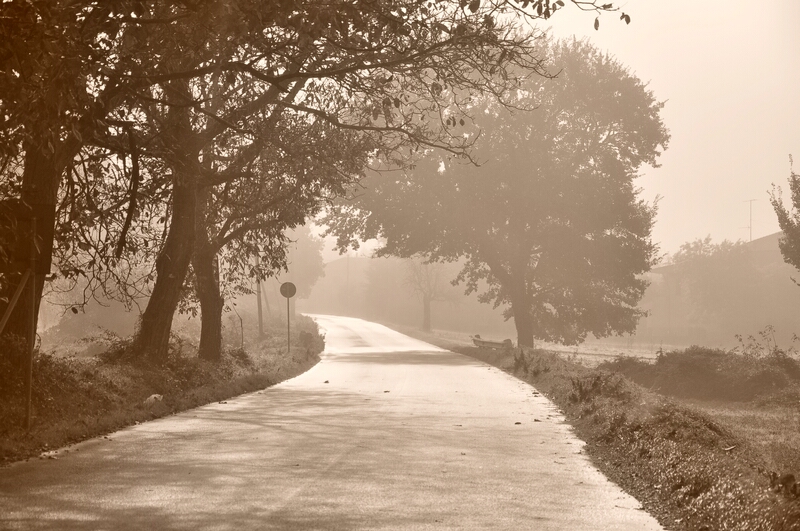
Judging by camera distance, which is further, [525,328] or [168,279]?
[525,328]

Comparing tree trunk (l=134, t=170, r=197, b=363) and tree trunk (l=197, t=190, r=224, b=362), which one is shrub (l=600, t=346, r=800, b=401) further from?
tree trunk (l=134, t=170, r=197, b=363)

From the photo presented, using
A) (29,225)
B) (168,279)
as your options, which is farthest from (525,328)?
(29,225)

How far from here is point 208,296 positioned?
84.7 ft

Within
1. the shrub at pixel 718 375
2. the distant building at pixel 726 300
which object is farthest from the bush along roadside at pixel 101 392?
the distant building at pixel 726 300

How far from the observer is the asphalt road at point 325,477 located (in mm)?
6797

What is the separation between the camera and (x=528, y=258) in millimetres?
45406

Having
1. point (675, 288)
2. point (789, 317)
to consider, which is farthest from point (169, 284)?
point (675, 288)

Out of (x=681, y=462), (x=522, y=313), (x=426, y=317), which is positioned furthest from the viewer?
(x=426, y=317)

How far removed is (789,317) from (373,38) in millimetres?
72151

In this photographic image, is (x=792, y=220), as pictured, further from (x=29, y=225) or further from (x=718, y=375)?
(x=29, y=225)

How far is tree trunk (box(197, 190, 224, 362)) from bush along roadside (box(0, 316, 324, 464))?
64.6 inches

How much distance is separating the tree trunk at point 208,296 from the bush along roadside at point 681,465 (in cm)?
1227

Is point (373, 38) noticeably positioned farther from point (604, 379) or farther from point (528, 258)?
point (528, 258)

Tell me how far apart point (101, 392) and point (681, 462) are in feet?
31.2
